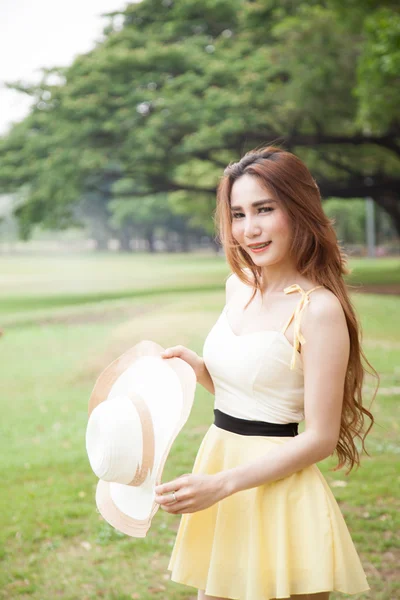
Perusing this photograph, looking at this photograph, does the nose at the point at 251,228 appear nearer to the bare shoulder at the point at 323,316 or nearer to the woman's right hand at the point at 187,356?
the bare shoulder at the point at 323,316

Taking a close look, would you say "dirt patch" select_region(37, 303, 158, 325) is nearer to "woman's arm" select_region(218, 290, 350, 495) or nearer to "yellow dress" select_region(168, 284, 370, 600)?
"yellow dress" select_region(168, 284, 370, 600)

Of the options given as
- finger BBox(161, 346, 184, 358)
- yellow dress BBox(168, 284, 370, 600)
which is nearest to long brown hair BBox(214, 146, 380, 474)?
yellow dress BBox(168, 284, 370, 600)

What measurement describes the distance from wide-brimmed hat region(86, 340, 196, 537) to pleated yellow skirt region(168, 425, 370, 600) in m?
0.21

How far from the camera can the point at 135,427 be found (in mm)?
1904

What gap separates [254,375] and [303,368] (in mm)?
139

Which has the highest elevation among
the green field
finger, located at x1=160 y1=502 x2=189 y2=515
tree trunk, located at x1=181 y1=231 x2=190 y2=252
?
finger, located at x1=160 y1=502 x2=189 y2=515

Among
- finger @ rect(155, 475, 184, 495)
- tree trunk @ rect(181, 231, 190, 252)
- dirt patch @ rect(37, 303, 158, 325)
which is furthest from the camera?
tree trunk @ rect(181, 231, 190, 252)

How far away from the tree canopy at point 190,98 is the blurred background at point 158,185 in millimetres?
58

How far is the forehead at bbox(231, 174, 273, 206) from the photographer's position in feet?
6.38

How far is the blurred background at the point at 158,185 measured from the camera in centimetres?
435

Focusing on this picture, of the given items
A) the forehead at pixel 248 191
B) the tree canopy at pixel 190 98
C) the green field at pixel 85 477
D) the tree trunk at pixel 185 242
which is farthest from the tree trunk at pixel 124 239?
the forehead at pixel 248 191

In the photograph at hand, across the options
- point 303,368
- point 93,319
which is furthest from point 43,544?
point 93,319

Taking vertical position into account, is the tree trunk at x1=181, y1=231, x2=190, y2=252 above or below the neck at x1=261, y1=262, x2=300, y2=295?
below

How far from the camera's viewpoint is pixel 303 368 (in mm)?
1883
